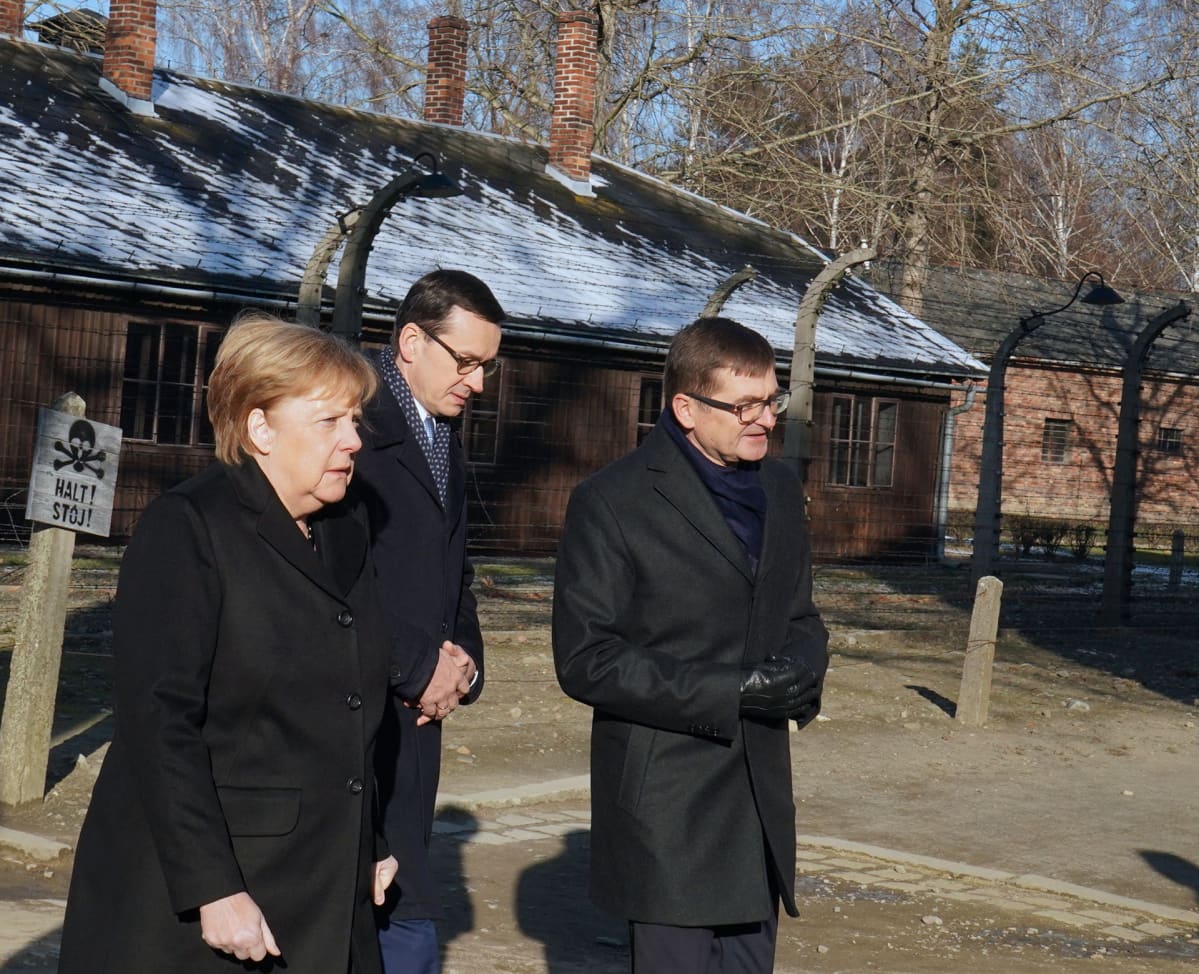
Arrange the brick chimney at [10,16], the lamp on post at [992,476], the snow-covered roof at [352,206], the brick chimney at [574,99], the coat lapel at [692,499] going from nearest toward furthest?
the coat lapel at [692,499] < the lamp on post at [992,476] < the snow-covered roof at [352,206] < the brick chimney at [10,16] < the brick chimney at [574,99]

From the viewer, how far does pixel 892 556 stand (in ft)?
84.8

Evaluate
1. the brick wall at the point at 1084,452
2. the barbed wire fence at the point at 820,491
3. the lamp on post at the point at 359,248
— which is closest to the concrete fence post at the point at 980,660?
the barbed wire fence at the point at 820,491

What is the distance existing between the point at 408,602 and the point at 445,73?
991 inches

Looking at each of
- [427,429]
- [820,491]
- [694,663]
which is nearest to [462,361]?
[427,429]

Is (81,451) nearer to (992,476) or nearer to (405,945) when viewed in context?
(405,945)

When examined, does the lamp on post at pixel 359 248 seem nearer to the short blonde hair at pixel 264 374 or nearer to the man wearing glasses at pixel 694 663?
the man wearing glasses at pixel 694 663

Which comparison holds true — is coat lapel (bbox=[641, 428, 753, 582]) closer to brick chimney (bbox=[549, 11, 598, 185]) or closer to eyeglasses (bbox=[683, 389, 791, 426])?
eyeglasses (bbox=[683, 389, 791, 426])

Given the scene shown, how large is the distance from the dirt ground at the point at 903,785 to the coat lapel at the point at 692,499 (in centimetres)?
227

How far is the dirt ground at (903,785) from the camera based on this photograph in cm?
625

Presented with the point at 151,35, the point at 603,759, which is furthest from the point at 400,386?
the point at 151,35

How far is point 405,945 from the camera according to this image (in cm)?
420

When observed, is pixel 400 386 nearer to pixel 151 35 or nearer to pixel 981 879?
pixel 981 879

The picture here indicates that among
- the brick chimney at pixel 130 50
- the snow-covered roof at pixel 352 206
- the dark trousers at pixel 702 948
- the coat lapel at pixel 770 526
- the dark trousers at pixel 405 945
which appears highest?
the brick chimney at pixel 130 50

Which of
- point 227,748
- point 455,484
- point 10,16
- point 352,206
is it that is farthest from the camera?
point 10,16
